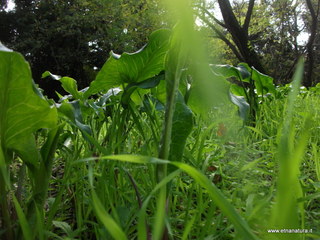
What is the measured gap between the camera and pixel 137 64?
666 mm

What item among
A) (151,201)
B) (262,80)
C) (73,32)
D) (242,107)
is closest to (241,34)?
(262,80)

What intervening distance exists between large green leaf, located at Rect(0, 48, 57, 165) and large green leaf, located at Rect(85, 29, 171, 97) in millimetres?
226

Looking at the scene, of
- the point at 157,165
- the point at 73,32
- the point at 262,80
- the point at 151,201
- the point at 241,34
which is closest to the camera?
the point at 157,165

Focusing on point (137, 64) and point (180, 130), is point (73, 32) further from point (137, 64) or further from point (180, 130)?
point (180, 130)

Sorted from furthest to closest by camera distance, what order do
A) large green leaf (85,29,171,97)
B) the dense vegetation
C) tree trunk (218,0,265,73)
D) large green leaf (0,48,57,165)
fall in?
tree trunk (218,0,265,73), large green leaf (85,29,171,97), large green leaf (0,48,57,165), the dense vegetation

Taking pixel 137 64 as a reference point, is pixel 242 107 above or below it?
below

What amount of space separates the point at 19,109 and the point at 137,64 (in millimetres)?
285

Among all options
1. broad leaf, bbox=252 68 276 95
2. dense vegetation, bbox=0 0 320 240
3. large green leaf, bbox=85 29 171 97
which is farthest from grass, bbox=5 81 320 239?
broad leaf, bbox=252 68 276 95

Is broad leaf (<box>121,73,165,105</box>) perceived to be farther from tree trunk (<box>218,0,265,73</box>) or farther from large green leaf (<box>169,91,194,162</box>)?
tree trunk (<box>218,0,265,73</box>)

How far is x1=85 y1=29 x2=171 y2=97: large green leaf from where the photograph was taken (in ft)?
2.02

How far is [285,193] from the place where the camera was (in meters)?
0.22

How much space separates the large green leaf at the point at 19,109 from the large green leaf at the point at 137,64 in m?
0.23

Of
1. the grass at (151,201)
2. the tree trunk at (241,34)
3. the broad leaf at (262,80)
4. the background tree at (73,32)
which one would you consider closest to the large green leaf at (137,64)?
the grass at (151,201)

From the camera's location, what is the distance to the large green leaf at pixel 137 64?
0.62 metres
